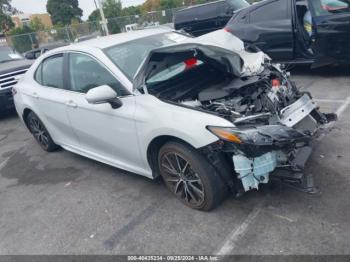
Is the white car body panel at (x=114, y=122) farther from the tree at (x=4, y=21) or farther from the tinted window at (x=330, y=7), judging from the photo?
the tree at (x=4, y=21)

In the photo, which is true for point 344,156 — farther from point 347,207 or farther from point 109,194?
point 109,194

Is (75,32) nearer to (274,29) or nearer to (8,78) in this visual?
(8,78)

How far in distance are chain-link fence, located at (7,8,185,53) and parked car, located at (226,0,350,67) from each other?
1522 centimetres

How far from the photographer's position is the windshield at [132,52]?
3.89m

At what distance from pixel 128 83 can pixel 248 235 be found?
1.90 metres

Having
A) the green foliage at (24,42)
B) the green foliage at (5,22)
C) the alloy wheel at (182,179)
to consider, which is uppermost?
the green foliage at (5,22)

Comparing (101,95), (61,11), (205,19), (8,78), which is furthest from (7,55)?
(61,11)

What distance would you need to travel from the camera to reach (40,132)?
564 cm

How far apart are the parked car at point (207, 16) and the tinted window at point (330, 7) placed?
20.6 ft

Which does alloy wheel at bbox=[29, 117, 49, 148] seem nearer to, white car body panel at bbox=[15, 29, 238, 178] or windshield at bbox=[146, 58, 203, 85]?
white car body panel at bbox=[15, 29, 238, 178]

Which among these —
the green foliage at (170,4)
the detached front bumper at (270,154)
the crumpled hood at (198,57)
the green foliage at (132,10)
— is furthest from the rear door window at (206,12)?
the green foliage at (132,10)

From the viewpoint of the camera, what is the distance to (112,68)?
12.5 feet

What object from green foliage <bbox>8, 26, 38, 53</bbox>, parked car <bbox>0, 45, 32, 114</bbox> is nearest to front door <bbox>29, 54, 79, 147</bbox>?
parked car <bbox>0, 45, 32, 114</bbox>

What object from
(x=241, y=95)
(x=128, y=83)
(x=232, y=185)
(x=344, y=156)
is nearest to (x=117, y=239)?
(x=232, y=185)
